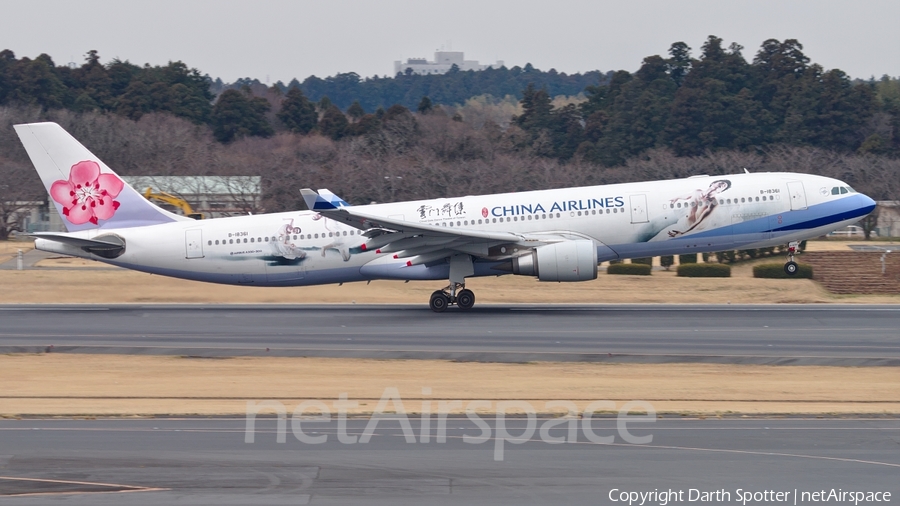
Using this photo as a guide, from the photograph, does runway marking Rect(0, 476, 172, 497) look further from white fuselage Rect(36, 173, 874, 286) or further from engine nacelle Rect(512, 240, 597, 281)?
white fuselage Rect(36, 173, 874, 286)

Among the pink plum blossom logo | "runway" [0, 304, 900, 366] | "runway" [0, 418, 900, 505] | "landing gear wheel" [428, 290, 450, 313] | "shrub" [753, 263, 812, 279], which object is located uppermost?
the pink plum blossom logo

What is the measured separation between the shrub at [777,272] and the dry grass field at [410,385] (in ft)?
54.2

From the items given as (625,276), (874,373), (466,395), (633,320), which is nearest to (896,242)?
(625,276)

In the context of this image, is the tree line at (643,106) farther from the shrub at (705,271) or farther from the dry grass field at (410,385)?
the dry grass field at (410,385)

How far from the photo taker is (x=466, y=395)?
65.3 ft

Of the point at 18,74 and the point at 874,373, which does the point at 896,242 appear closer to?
the point at 874,373

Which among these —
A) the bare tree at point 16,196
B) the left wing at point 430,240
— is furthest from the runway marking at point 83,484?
the bare tree at point 16,196

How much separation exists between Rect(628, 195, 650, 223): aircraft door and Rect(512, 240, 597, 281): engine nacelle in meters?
2.06

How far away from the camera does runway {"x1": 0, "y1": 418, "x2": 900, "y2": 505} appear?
1269cm

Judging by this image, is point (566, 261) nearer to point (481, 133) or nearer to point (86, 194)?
point (86, 194)

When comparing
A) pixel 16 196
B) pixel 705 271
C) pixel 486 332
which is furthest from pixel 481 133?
pixel 486 332

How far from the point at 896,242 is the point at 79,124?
2704 inches

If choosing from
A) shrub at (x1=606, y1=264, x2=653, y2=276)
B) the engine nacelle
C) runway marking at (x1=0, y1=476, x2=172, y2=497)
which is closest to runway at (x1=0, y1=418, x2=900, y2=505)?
runway marking at (x1=0, y1=476, x2=172, y2=497)

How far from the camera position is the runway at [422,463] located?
1269 centimetres
